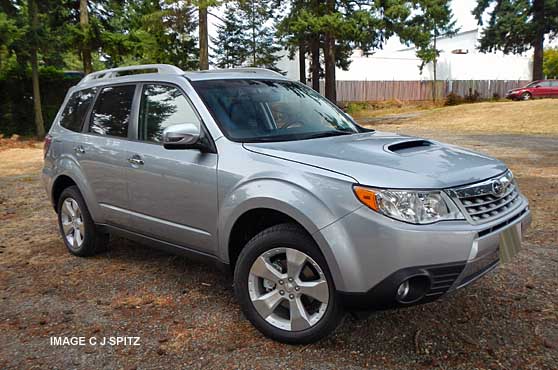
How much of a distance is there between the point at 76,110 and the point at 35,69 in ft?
52.4

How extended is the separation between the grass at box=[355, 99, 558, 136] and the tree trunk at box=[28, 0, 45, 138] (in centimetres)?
1525

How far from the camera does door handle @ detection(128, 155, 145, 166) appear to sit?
12.7 ft

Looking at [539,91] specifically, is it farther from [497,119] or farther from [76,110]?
[76,110]

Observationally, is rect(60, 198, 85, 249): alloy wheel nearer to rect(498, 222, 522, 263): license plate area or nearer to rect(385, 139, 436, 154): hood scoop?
rect(385, 139, 436, 154): hood scoop

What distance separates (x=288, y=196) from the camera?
289 cm

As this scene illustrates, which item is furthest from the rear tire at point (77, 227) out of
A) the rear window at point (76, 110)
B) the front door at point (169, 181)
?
the front door at point (169, 181)

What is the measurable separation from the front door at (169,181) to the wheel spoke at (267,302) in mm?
552

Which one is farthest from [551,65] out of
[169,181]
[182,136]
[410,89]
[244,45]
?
[182,136]

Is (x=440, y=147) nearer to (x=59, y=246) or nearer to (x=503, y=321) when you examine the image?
(x=503, y=321)

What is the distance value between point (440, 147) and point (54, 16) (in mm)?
20134

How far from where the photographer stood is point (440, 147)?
3375 mm

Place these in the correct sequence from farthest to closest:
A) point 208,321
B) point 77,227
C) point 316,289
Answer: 1. point 77,227
2. point 208,321
3. point 316,289

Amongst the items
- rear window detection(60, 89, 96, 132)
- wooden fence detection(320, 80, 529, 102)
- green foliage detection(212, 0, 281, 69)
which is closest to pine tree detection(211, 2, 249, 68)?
green foliage detection(212, 0, 281, 69)

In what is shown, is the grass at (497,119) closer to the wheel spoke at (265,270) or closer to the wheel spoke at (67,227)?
the wheel spoke at (67,227)
